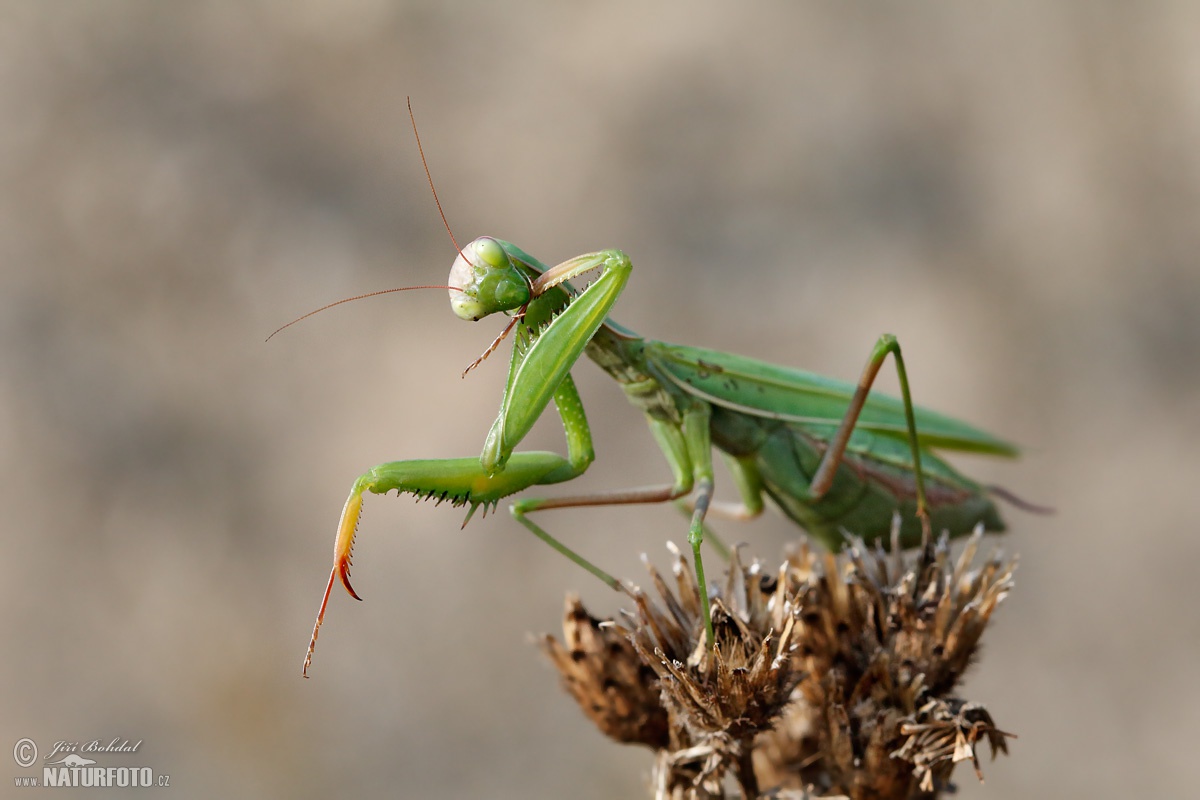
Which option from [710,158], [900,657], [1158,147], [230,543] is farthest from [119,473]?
[1158,147]

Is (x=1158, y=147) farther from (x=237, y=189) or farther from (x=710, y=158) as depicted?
(x=237, y=189)

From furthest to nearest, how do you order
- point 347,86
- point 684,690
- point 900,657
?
point 347,86
point 900,657
point 684,690

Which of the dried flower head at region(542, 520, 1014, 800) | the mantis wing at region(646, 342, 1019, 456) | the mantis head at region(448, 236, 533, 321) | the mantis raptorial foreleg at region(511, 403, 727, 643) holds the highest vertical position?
the mantis head at region(448, 236, 533, 321)

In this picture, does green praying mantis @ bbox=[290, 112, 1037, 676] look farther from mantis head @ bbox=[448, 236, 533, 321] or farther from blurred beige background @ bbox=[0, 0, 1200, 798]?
blurred beige background @ bbox=[0, 0, 1200, 798]

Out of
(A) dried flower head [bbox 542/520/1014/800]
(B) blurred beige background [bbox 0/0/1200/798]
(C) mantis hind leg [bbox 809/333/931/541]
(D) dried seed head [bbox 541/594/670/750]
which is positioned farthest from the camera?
(B) blurred beige background [bbox 0/0/1200/798]

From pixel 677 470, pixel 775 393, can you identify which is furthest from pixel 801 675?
pixel 775 393

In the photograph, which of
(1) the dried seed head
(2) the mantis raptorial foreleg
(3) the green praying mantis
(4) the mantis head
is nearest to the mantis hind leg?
(3) the green praying mantis

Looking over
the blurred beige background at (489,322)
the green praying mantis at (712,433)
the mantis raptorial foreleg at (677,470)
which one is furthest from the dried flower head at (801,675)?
the blurred beige background at (489,322)
